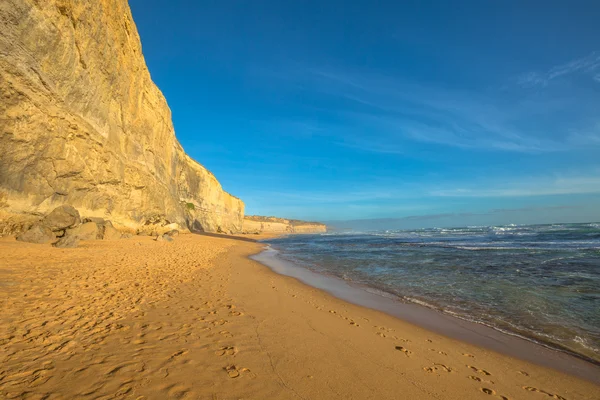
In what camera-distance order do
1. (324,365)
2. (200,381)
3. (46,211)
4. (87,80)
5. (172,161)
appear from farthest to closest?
1. (172,161)
2. (87,80)
3. (46,211)
4. (324,365)
5. (200,381)

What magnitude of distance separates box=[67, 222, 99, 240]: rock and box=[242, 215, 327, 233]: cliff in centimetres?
6518

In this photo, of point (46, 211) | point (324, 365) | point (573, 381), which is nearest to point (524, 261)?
point (573, 381)

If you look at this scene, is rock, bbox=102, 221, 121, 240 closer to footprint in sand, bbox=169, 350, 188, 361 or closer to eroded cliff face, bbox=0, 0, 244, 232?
eroded cliff face, bbox=0, 0, 244, 232

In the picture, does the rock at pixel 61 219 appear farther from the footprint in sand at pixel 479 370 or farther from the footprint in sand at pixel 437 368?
the footprint in sand at pixel 479 370

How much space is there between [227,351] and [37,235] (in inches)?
560

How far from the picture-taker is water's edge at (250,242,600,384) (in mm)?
4617

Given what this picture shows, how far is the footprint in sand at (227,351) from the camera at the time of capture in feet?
13.2

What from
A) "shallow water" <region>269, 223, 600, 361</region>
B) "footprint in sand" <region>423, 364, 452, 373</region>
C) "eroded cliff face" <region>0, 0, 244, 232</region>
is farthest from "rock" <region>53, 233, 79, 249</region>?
"footprint in sand" <region>423, 364, 452, 373</region>

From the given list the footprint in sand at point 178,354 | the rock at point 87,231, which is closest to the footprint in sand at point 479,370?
the footprint in sand at point 178,354

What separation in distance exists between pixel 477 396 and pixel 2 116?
18.6m

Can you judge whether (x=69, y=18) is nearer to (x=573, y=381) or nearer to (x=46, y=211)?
(x=46, y=211)

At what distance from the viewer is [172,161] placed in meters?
35.3

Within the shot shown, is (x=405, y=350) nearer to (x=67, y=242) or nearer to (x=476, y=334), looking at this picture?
(x=476, y=334)

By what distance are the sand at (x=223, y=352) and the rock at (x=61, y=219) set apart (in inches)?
333
